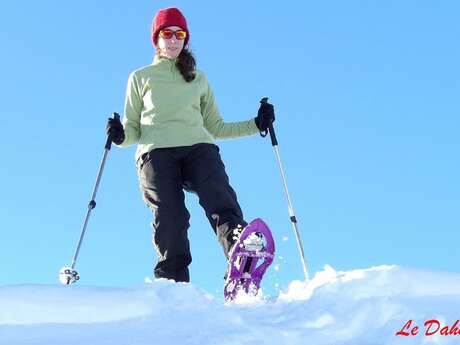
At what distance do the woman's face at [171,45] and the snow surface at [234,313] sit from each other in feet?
10.0

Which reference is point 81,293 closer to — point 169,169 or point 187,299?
point 187,299

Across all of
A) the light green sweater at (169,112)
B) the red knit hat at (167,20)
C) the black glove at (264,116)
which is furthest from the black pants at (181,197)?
the red knit hat at (167,20)

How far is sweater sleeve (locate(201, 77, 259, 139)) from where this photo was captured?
22.7ft

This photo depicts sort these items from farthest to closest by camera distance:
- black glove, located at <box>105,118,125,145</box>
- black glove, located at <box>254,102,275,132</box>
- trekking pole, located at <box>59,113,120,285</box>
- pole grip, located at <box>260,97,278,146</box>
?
pole grip, located at <box>260,97,278,146</box>
black glove, located at <box>254,102,275,132</box>
black glove, located at <box>105,118,125,145</box>
trekking pole, located at <box>59,113,120,285</box>

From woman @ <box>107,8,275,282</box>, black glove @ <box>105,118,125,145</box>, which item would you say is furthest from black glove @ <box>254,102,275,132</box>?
black glove @ <box>105,118,125,145</box>

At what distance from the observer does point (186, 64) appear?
6.71 metres

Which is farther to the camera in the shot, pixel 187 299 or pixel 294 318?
pixel 187 299

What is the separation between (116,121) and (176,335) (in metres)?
3.80

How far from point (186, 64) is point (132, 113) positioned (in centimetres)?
74

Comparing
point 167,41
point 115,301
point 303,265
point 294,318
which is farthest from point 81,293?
point 167,41

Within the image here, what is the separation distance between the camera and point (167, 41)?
21.8ft

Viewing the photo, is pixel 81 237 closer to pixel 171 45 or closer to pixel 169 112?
pixel 169 112

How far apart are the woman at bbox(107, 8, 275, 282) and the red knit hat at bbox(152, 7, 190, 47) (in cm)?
1

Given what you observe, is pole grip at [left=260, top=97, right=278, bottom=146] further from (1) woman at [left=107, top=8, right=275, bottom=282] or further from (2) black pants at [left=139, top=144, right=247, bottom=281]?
(2) black pants at [left=139, top=144, right=247, bottom=281]
